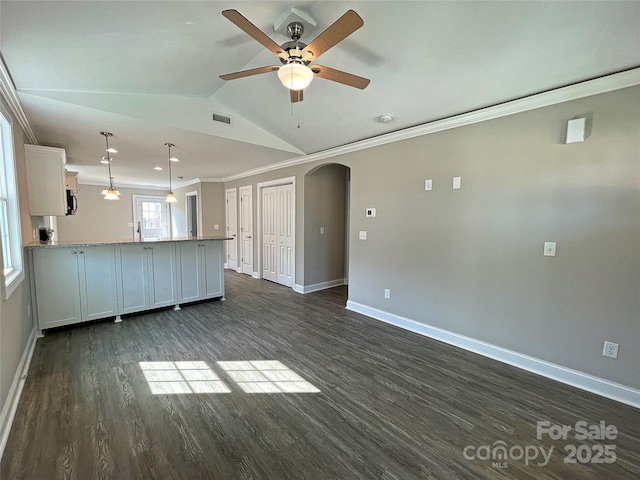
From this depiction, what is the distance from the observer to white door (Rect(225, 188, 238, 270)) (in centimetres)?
698

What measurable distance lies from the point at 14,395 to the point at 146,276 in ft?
6.52

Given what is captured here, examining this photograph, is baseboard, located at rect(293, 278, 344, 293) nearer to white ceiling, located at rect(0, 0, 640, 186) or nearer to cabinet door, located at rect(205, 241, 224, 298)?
cabinet door, located at rect(205, 241, 224, 298)

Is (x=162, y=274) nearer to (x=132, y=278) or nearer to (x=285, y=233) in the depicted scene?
(x=132, y=278)

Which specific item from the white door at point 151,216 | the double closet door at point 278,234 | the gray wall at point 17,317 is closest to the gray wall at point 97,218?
the white door at point 151,216

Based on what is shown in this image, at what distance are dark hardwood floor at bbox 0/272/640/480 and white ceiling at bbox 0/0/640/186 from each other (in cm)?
258

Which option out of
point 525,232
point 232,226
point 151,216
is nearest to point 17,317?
point 525,232

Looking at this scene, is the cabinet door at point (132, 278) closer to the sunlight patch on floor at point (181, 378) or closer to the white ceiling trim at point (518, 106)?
the sunlight patch on floor at point (181, 378)

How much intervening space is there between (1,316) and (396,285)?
12.2ft

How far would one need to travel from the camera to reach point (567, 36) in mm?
1923

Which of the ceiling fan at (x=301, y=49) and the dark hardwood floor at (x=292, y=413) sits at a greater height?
the ceiling fan at (x=301, y=49)

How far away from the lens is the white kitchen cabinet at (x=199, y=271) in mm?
4266

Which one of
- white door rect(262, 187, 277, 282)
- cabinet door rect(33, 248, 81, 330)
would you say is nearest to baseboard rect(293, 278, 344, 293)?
white door rect(262, 187, 277, 282)

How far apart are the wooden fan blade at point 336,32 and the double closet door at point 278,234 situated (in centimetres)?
353

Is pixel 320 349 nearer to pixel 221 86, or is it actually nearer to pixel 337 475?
pixel 337 475
